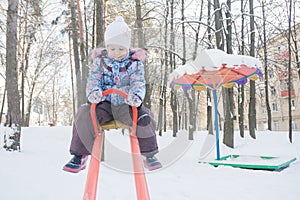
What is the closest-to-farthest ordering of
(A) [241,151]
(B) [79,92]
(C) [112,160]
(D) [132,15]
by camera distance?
(B) [79,92]
(C) [112,160]
(A) [241,151]
(D) [132,15]

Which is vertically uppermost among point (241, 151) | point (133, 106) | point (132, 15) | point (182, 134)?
point (132, 15)

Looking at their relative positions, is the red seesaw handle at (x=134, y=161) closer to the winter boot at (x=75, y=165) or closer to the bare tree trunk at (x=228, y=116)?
the winter boot at (x=75, y=165)

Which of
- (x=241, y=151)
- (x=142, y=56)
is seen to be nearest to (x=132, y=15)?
(x=241, y=151)

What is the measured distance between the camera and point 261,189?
11.5 ft

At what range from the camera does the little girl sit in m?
1.52

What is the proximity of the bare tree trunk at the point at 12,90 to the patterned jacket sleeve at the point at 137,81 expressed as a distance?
3.34m

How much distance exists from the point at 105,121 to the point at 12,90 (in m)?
3.41

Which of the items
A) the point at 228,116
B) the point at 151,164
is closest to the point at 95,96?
the point at 151,164

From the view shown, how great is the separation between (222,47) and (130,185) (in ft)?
16.7

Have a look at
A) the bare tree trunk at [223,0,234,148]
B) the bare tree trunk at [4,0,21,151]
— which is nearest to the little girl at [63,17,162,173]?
the bare tree trunk at [4,0,21,151]

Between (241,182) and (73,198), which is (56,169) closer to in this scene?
(73,198)

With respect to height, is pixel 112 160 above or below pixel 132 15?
below

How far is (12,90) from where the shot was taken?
432 cm

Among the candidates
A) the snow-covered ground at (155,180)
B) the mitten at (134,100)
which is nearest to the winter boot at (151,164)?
the mitten at (134,100)
